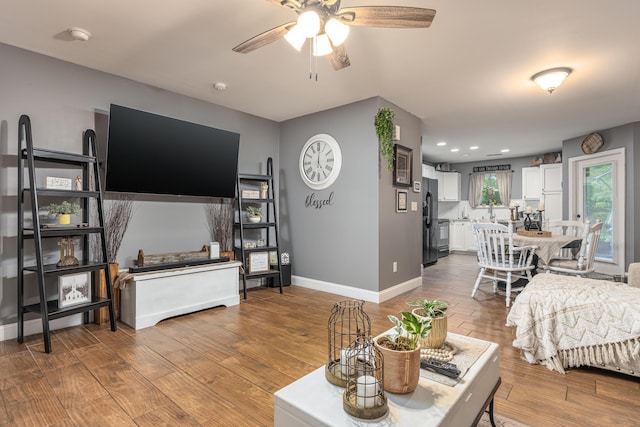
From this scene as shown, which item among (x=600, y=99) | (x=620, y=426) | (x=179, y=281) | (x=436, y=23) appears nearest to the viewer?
(x=620, y=426)

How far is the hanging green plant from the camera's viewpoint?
12.3 feet

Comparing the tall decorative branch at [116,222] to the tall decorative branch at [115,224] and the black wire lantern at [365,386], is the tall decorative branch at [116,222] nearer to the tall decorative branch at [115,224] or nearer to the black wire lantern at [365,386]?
the tall decorative branch at [115,224]

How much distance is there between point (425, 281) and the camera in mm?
5035

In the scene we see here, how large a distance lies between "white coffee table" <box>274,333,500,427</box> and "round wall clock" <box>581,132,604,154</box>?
245 inches

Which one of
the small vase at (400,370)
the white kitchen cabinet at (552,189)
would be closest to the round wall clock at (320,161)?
the small vase at (400,370)

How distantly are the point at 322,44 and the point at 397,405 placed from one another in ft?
6.30

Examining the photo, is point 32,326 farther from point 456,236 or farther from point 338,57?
point 456,236

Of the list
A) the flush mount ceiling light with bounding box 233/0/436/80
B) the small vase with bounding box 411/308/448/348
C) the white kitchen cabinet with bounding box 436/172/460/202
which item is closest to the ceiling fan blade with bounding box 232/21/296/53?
the flush mount ceiling light with bounding box 233/0/436/80

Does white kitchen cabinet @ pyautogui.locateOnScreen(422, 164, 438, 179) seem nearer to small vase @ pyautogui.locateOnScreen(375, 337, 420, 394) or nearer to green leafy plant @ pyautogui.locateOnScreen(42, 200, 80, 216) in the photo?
green leafy plant @ pyautogui.locateOnScreen(42, 200, 80, 216)

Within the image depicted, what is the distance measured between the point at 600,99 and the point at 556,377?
144 inches

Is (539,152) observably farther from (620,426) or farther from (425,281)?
(620,426)

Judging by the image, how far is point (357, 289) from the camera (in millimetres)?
4008

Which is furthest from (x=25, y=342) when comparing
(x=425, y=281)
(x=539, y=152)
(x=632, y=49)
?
(x=539, y=152)

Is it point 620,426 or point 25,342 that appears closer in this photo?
point 620,426
